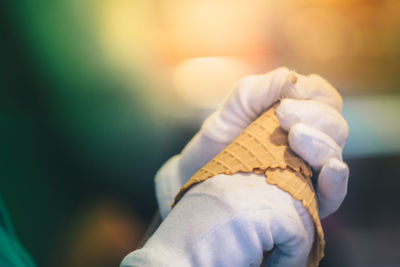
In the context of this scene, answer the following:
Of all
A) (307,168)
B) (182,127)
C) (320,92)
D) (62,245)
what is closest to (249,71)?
(182,127)

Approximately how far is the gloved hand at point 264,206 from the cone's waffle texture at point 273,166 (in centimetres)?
1

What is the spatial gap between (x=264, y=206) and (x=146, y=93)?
613mm

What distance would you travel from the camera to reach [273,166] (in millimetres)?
490

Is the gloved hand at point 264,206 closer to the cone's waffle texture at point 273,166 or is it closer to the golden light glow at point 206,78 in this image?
the cone's waffle texture at point 273,166

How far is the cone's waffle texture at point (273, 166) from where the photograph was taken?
48 cm

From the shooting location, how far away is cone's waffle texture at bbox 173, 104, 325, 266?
0.48 m

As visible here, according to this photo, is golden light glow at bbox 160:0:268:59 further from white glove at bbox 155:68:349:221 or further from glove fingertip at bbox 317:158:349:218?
glove fingertip at bbox 317:158:349:218

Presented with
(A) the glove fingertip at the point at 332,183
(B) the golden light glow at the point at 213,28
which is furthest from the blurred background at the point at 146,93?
(A) the glove fingertip at the point at 332,183

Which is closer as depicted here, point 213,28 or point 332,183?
point 332,183

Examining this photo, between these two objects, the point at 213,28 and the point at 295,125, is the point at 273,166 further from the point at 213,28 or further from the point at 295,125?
the point at 213,28

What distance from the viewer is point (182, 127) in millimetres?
1014

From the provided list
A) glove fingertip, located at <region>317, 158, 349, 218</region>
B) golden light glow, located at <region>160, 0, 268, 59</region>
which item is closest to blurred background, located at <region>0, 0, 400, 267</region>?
golden light glow, located at <region>160, 0, 268, 59</region>

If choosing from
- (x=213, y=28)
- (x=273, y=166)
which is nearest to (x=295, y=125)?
(x=273, y=166)

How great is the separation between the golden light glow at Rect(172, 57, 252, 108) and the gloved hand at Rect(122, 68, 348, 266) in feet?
1.16
